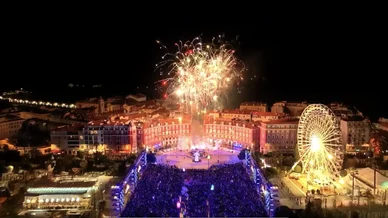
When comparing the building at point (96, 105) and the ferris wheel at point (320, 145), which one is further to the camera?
the building at point (96, 105)

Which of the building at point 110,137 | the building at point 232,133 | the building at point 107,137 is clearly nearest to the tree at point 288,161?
the building at point 232,133

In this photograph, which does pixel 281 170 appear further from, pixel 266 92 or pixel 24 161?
pixel 266 92

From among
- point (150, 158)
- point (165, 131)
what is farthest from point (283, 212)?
point (165, 131)

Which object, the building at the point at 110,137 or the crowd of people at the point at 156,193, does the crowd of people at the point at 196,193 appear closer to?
the crowd of people at the point at 156,193

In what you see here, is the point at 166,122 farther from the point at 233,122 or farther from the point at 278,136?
the point at 278,136

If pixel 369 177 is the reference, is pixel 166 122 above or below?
above

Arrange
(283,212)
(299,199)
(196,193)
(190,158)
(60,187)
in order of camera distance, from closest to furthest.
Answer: (283,212), (196,193), (60,187), (299,199), (190,158)

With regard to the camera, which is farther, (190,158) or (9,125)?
(9,125)
